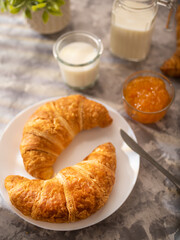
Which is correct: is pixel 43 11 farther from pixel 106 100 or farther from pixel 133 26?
pixel 106 100

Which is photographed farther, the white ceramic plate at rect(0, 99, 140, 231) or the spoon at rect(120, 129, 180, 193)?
the spoon at rect(120, 129, 180, 193)

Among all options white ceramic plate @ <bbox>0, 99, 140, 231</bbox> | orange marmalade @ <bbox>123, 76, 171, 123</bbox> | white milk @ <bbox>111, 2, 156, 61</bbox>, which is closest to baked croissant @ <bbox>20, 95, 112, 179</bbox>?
white ceramic plate @ <bbox>0, 99, 140, 231</bbox>

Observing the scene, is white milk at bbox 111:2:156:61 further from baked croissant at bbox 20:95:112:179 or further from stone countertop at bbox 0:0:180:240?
baked croissant at bbox 20:95:112:179

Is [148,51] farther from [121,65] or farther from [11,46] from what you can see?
[11,46]

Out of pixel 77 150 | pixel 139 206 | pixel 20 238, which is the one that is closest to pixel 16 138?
pixel 77 150

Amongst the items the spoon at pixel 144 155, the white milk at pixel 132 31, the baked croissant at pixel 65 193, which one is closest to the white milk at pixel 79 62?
the white milk at pixel 132 31

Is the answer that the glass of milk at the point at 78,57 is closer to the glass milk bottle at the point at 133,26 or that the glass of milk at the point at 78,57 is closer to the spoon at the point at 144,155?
the glass milk bottle at the point at 133,26
